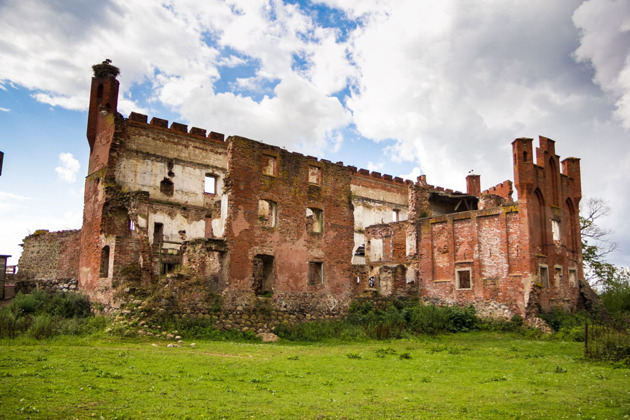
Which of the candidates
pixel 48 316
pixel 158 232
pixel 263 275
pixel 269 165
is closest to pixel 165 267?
pixel 158 232

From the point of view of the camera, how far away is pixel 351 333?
2253 cm

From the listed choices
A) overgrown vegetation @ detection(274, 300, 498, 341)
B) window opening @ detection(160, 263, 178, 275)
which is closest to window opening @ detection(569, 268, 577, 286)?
overgrown vegetation @ detection(274, 300, 498, 341)

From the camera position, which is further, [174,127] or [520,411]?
[174,127]

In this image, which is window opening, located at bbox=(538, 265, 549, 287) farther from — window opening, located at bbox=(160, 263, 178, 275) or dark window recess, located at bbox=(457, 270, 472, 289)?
window opening, located at bbox=(160, 263, 178, 275)

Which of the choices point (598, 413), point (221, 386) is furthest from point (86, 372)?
point (598, 413)

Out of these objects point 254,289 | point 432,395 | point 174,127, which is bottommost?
point 432,395

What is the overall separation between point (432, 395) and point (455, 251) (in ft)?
64.7

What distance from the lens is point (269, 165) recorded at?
25.0 meters

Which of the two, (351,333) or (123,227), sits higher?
(123,227)

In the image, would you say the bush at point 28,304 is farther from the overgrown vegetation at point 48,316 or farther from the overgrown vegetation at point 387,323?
the overgrown vegetation at point 387,323

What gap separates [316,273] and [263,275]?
2.75m

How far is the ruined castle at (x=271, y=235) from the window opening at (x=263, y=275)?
7 centimetres

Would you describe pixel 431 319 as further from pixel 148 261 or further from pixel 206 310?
pixel 148 261

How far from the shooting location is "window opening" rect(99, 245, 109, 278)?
2466cm
